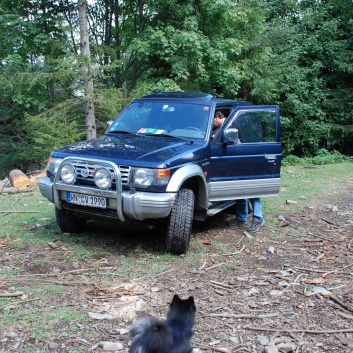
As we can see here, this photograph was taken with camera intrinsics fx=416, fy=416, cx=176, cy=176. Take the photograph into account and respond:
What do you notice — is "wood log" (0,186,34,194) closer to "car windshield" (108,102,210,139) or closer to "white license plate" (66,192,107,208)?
"car windshield" (108,102,210,139)

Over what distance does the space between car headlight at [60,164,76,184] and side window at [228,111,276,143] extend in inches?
97.3

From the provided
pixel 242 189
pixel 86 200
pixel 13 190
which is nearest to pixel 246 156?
pixel 242 189

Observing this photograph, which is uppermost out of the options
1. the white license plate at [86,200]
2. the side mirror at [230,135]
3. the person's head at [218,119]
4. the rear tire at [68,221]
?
the person's head at [218,119]

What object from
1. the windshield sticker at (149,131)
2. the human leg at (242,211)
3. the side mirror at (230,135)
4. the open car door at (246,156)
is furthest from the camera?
Result: the human leg at (242,211)

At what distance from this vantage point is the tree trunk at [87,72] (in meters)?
11.3

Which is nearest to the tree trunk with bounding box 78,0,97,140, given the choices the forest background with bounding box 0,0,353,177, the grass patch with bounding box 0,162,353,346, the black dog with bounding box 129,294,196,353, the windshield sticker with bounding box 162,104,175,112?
the forest background with bounding box 0,0,353,177

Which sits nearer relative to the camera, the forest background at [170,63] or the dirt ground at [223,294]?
the dirt ground at [223,294]

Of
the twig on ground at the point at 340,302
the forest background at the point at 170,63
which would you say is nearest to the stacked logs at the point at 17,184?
the forest background at the point at 170,63

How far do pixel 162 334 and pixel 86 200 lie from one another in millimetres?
3019

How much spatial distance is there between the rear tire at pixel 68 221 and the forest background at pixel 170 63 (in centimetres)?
543

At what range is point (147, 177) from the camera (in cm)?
483

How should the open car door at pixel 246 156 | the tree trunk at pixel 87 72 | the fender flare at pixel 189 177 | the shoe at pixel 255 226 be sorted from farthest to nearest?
the tree trunk at pixel 87 72 < the shoe at pixel 255 226 < the open car door at pixel 246 156 < the fender flare at pixel 189 177

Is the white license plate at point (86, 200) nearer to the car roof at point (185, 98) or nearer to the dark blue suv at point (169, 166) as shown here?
the dark blue suv at point (169, 166)

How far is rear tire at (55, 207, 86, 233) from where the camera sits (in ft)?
19.0
